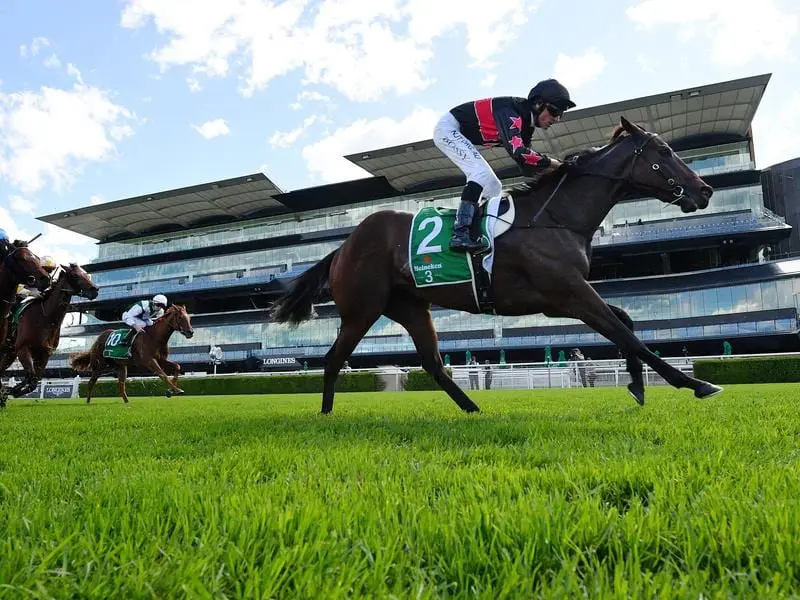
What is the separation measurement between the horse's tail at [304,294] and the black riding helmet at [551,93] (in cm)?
304

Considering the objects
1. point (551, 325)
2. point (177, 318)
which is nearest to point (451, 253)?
point (177, 318)

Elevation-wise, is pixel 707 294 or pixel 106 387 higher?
pixel 707 294

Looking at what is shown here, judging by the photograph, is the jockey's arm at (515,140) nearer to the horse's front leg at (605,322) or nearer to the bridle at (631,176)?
the bridle at (631,176)

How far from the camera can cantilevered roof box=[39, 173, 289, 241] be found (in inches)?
2648

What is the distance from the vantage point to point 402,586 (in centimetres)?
126

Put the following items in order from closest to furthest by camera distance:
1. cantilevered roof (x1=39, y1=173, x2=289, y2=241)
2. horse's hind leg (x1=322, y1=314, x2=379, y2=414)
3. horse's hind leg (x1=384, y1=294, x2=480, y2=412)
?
horse's hind leg (x1=322, y1=314, x2=379, y2=414), horse's hind leg (x1=384, y1=294, x2=480, y2=412), cantilevered roof (x1=39, y1=173, x2=289, y2=241)

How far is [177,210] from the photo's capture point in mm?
73812

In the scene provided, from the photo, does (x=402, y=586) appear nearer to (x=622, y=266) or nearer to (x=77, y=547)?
(x=77, y=547)

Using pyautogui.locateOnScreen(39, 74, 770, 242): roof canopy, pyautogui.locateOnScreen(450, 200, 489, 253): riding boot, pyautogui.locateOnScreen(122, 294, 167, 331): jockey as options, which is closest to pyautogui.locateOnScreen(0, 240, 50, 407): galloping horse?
pyautogui.locateOnScreen(450, 200, 489, 253): riding boot

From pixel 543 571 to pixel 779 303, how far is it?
51017mm

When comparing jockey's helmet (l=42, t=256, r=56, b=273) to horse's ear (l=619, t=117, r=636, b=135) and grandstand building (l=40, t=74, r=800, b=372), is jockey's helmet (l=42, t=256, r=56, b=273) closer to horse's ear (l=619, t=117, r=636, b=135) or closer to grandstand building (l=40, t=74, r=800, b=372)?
horse's ear (l=619, t=117, r=636, b=135)

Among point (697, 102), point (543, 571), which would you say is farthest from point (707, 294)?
point (543, 571)

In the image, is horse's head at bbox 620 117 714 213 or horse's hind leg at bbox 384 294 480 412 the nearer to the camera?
horse's head at bbox 620 117 714 213

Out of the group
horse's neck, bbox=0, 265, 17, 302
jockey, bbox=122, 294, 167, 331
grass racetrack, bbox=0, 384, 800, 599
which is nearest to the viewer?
grass racetrack, bbox=0, 384, 800, 599
